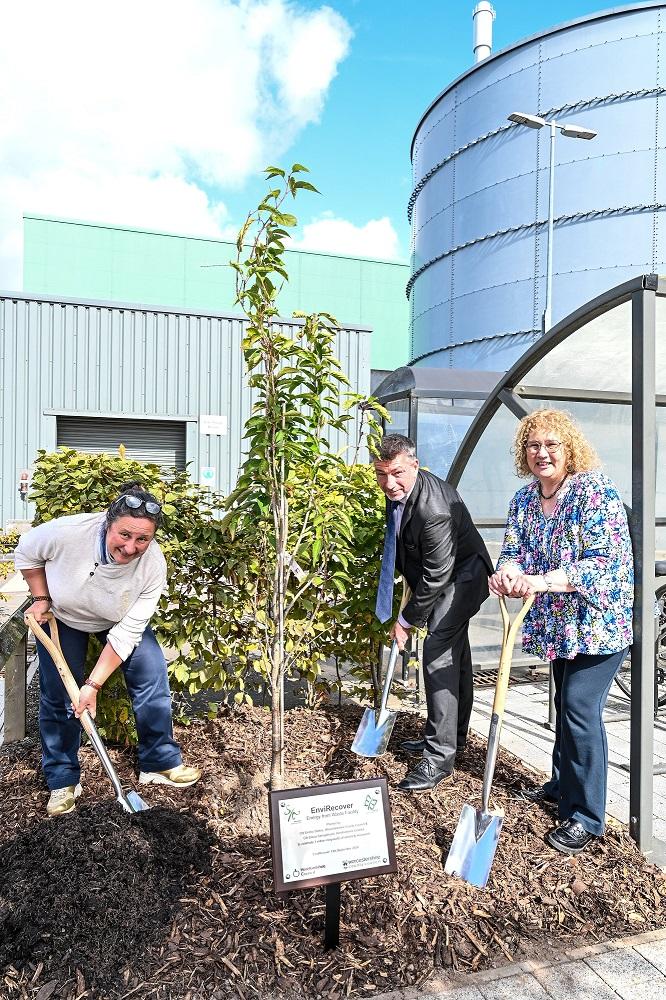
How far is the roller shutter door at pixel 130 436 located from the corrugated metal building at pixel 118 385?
2cm

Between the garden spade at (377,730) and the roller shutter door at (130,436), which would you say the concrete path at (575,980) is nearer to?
the garden spade at (377,730)

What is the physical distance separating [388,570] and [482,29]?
3376 cm

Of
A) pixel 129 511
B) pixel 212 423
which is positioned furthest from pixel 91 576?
pixel 212 423

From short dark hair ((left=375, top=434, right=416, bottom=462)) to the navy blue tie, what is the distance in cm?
30

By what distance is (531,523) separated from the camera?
130 inches

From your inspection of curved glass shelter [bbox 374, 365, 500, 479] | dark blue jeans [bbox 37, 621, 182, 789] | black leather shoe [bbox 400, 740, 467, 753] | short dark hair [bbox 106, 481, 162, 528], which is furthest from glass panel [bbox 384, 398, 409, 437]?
short dark hair [bbox 106, 481, 162, 528]

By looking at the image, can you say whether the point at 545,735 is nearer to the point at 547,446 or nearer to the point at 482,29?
the point at 547,446

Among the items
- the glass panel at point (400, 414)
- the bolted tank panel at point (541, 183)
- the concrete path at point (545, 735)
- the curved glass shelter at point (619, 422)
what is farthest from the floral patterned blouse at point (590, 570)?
the bolted tank panel at point (541, 183)

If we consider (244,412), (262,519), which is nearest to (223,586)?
(262,519)

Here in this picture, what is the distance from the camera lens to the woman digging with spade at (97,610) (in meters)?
2.98

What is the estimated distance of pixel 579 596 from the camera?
3.02 meters

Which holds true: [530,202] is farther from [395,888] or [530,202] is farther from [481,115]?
[395,888]

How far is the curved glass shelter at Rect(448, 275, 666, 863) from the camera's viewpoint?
9.98 feet

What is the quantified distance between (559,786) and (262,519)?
191 cm
